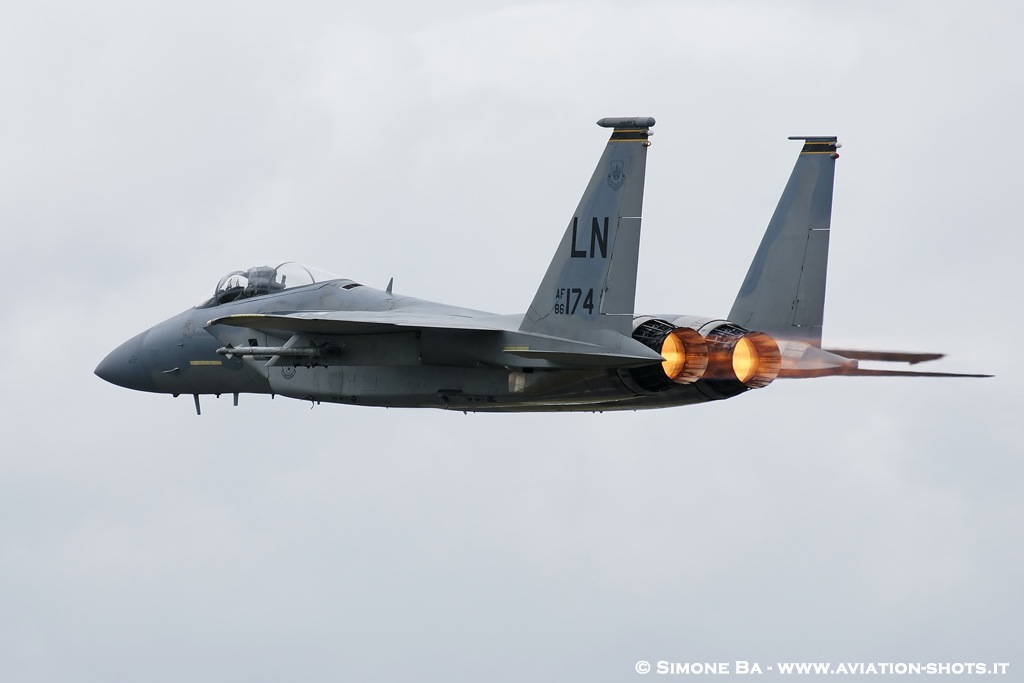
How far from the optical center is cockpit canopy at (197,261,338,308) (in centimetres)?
3039

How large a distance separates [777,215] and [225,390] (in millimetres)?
9553

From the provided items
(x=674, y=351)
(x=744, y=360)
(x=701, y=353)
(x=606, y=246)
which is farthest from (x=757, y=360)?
(x=606, y=246)

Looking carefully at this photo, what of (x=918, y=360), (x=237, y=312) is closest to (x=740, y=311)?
(x=918, y=360)

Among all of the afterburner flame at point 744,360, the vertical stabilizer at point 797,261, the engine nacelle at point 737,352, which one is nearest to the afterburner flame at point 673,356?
the engine nacelle at point 737,352

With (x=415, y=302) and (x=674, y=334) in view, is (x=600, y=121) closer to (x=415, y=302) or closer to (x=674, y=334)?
(x=674, y=334)

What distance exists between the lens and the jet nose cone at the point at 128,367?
3178 cm

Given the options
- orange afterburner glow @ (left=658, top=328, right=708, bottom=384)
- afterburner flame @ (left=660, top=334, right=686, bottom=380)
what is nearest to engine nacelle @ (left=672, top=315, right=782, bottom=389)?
orange afterburner glow @ (left=658, top=328, right=708, bottom=384)

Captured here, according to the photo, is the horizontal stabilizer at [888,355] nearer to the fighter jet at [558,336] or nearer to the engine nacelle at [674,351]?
the fighter jet at [558,336]

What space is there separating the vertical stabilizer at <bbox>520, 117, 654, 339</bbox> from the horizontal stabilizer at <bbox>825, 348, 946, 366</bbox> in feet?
13.7

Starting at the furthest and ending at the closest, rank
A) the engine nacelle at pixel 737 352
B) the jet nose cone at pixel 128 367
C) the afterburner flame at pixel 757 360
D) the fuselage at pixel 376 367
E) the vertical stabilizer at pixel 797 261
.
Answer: the jet nose cone at pixel 128 367 < the vertical stabilizer at pixel 797 261 < the fuselage at pixel 376 367 < the afterburner flame at pixel 757 360 < the engine nacelle at pixel 737 352

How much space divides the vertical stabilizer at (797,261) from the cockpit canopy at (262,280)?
22.6 feet

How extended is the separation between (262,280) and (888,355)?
10.2 metres

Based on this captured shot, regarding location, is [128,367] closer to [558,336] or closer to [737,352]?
[558,336]

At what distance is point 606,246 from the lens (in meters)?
25.0
